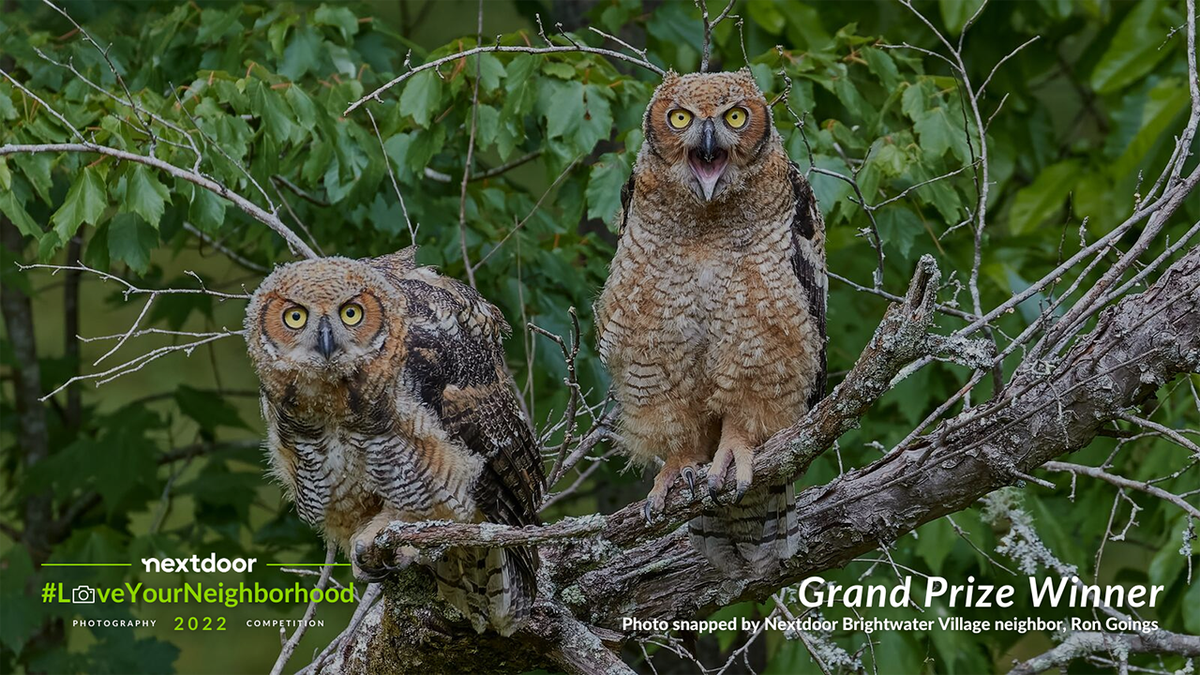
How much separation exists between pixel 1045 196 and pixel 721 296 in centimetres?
265

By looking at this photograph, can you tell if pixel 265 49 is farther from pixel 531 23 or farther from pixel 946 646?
pixel 946 646

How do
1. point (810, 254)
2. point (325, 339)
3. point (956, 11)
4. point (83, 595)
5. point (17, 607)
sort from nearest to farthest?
1. point (325, 339)
2. point (810, 254)
3. point (17, 607)
4. point (956, 11)
5. point (83, 595)

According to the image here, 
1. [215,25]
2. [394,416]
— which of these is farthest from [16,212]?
[394,416]

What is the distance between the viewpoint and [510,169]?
4.42 m

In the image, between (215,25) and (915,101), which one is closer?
(915,101)

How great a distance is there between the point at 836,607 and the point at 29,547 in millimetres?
3331

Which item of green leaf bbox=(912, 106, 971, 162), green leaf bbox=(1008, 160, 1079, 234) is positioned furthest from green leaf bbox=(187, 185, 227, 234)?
green leaf bbox=(1008, 160, 1079, 234)

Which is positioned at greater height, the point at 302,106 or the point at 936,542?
the point at 302,106


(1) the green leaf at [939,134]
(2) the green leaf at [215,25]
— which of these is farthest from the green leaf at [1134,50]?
(2) the green leaf at [215,25]

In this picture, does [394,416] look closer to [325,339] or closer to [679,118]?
[325,339]

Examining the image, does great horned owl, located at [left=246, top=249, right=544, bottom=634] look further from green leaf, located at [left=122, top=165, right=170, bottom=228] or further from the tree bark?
green leaf, located at [left=122, top=165, right=170, bottom=228]

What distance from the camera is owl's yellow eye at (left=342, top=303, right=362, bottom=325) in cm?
264

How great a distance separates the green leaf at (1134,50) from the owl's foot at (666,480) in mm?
2654

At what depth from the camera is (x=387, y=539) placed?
2551 millimetres
